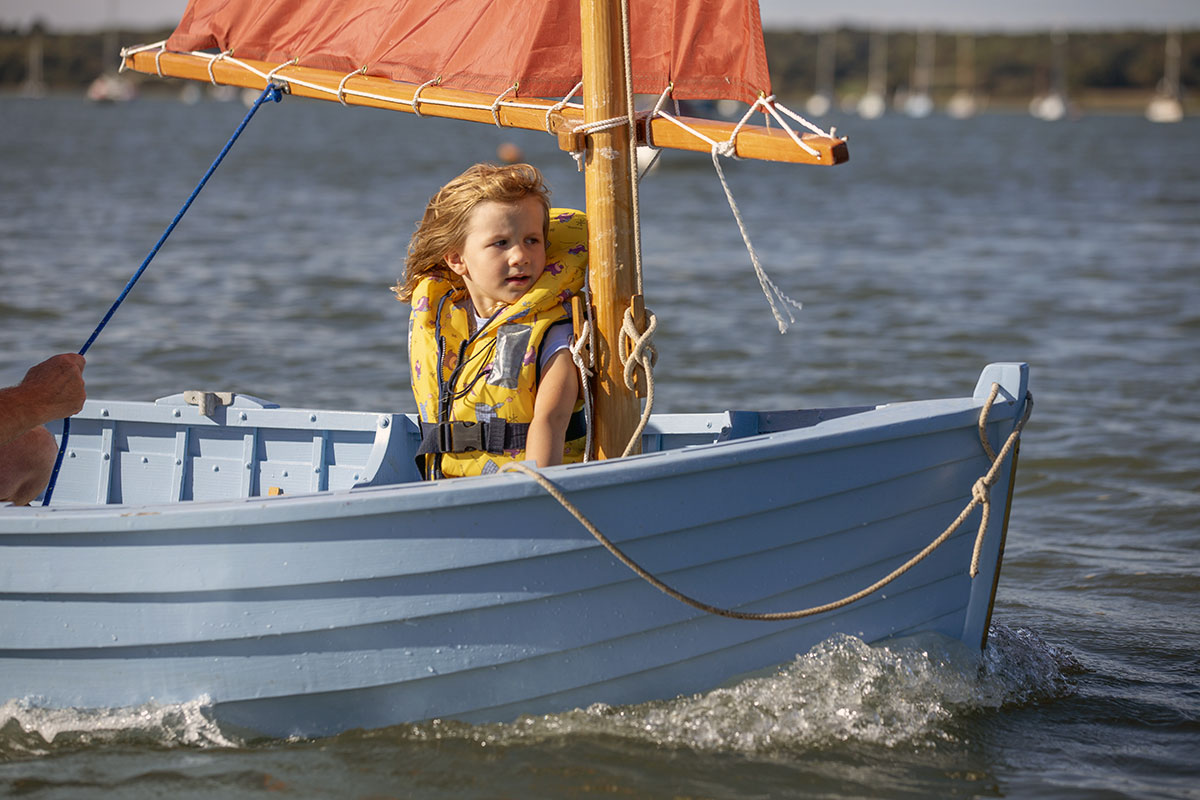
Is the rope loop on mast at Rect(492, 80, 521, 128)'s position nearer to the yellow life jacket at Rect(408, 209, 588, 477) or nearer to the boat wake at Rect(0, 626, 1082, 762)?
the yellow life jacket at Rect(408, 209, 588, 477)

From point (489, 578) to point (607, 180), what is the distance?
1155 millimetres

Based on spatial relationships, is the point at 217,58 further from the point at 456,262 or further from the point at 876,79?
the point at 876,79

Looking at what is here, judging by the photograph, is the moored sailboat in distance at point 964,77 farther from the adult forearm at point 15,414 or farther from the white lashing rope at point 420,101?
the adult forearm at point 15,414

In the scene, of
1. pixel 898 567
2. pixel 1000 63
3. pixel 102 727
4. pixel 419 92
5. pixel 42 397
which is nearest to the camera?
pixel 102 727

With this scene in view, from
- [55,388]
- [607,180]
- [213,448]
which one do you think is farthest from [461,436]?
[213,448]

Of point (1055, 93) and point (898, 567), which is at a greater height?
point (1055, 93)

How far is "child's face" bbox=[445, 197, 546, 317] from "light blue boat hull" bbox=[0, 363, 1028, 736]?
0.71m

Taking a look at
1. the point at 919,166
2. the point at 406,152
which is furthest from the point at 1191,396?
the point at 406,152

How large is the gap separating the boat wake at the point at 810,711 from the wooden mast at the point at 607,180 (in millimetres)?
933

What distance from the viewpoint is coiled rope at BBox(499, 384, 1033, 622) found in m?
3.25

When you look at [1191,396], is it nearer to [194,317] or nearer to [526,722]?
[526,722]

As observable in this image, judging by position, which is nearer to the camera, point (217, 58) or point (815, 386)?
point (217, 58)

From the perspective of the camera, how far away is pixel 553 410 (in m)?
3.68

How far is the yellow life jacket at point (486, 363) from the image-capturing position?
3.74 metres
